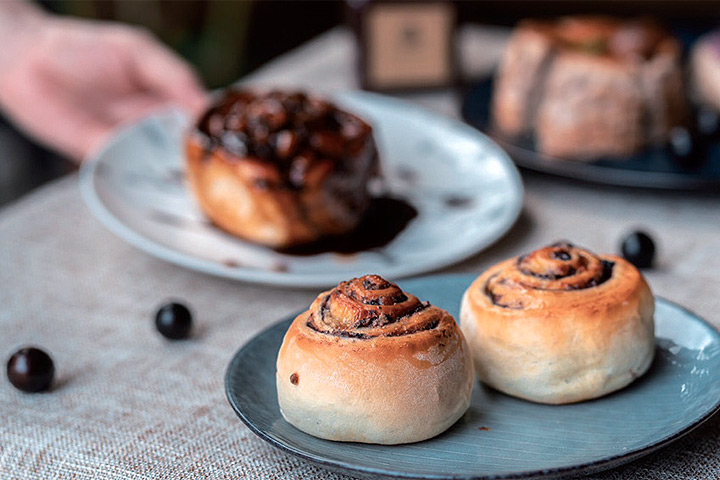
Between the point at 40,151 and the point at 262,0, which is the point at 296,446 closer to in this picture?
the point at 40,151

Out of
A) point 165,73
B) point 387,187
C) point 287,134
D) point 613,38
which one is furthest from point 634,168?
point 165,73

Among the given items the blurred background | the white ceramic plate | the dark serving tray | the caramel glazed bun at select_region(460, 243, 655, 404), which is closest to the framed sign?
the blurred background

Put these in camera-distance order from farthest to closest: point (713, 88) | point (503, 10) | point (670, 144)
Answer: point (503, 10)
point (713, 88)
point (670, 144)

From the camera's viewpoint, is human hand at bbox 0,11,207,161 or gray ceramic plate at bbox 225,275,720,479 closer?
gray ceramic plate at bbox 225,275,720,479

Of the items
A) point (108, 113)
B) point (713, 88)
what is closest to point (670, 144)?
point (713, 88)

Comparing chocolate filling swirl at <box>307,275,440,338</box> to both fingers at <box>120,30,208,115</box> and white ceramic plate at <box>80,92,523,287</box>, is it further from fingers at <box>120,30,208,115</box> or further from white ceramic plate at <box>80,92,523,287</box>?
fingers at <box>120,30,208,115</box>

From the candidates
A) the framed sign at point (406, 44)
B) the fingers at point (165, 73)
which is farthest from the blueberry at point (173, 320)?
the framed sign at point (406, 44)

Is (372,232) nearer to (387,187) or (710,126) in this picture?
(387,187)
